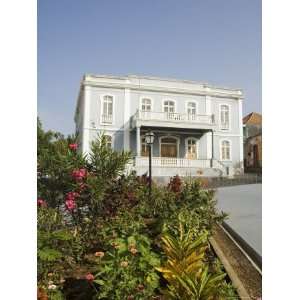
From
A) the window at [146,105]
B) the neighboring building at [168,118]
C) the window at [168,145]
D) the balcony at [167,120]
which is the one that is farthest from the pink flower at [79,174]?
the balcony at [167,120]

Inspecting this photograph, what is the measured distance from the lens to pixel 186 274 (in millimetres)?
889

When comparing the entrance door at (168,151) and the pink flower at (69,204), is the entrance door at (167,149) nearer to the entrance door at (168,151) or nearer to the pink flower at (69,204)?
the entrance door at (168,151)

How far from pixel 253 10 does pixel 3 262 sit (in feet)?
4.13

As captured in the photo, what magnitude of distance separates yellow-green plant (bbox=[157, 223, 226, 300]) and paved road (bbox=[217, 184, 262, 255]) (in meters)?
0.42

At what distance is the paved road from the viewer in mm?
1437

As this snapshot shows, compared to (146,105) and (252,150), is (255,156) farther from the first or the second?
(146,105)

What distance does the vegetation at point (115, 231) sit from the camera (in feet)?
3.07

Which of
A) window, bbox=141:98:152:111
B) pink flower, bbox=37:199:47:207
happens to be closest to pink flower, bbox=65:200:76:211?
pink flower, bbox=37:199:47:207

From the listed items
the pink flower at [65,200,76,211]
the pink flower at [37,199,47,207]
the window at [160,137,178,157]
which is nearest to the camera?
the pink flower at [37,199,47,207]

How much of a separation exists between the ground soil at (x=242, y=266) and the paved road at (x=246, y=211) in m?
0.07

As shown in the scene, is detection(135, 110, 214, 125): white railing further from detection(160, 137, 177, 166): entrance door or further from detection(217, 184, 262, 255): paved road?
detection(217, 184, 262, 255): paved road

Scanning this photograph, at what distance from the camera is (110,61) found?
50.4 inches

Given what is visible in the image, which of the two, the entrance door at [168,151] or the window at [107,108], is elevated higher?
the window at [107,108]
